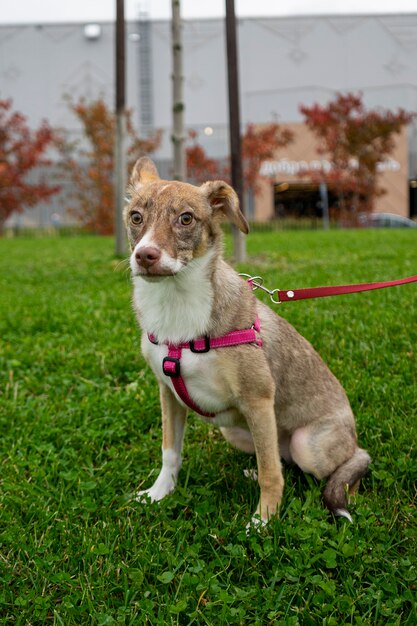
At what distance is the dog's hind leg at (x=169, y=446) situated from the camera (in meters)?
3.03

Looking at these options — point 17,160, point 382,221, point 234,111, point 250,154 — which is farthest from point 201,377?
point 382,221

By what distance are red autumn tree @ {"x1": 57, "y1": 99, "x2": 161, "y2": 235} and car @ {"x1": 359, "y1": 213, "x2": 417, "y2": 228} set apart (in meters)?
10.1

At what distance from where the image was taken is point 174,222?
249cm

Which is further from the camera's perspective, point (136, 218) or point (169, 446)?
point (169, 446)

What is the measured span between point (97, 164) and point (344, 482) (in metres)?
26.1

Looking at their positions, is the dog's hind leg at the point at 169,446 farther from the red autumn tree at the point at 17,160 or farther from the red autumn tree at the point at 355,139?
the red autumn tree at the point at 17,160

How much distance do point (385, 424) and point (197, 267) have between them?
57.7 inches

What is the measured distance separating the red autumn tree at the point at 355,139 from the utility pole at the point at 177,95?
18.6 meters

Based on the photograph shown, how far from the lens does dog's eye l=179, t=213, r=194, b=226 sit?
8.25ft

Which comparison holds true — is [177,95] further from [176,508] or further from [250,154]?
[250,154]

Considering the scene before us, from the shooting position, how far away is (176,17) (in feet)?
27.5

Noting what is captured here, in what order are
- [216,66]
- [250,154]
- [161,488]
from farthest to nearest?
[216,66] → [250,154] → [161,488]

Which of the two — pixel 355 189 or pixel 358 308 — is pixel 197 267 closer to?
pixel 358 308

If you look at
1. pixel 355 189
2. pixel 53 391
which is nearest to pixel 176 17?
pixel 53 391
